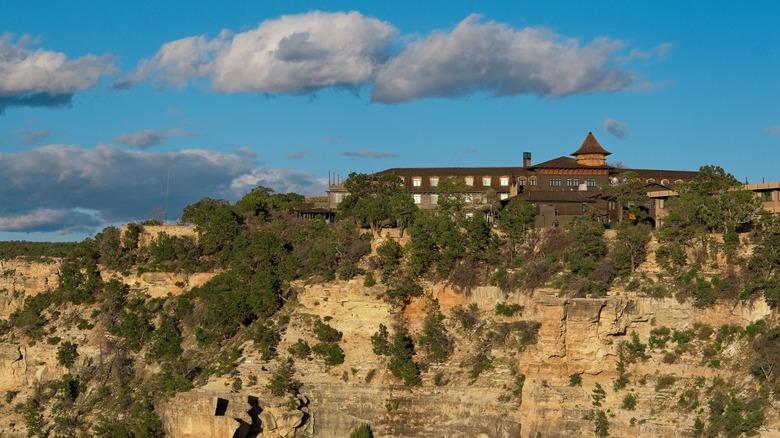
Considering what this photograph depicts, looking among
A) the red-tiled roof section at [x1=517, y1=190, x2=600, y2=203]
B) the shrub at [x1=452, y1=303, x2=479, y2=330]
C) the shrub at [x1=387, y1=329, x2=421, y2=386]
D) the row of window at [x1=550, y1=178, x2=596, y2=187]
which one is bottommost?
the shrub at [x1=387, y1=329, x2=421, y2=386]

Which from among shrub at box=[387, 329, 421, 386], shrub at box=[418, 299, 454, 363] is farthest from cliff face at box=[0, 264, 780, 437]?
shrub at box=[387, 329, 421, 386]

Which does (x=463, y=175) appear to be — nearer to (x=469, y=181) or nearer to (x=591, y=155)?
(x=469, y=181)

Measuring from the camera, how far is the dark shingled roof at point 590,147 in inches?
4377

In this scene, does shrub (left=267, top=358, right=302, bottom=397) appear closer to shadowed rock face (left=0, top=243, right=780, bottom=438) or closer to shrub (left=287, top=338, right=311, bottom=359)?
shadowed rock face (left=0, top=243, right=780, bottom=438)

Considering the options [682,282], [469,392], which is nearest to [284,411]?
[469,392]

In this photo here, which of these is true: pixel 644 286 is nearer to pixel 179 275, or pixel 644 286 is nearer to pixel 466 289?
pixel 466 289

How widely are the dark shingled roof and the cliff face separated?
101ft

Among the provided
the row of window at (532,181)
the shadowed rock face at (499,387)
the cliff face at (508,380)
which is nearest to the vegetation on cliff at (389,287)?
the cliff face at (508,380)

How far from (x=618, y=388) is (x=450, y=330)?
40.7 ft

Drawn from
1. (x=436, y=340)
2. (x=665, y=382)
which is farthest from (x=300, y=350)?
(x=665, y=382)

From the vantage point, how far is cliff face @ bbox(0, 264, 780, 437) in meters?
74.9

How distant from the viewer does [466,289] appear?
279 ft

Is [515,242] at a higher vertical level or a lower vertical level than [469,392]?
higher

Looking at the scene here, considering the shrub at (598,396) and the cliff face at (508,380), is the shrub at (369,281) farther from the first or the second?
the shrub at (598,396)
